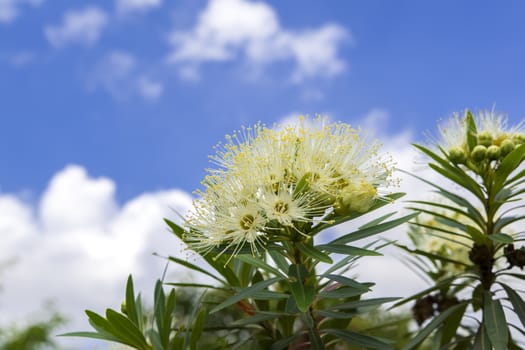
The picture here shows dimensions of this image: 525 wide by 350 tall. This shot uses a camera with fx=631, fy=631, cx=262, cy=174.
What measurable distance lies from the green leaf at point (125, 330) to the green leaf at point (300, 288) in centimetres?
56

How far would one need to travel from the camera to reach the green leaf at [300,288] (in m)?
1.73

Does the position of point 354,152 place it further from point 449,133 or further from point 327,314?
point 449,133

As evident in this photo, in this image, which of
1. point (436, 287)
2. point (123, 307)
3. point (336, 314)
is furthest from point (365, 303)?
point (123, 307)

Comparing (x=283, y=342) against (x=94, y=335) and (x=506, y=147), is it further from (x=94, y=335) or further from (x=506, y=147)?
(x=506, y=147)

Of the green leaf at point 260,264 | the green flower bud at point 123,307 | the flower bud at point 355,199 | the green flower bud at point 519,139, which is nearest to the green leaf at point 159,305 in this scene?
the green flower bud at point 123,307

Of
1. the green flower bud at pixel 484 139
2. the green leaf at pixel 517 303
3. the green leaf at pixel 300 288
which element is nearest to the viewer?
the green leaf at pixel 300 288

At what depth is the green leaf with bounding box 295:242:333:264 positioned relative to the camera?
1735mm

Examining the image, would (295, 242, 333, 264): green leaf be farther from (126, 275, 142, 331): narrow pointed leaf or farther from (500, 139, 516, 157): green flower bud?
(500, 139, 516, 157): green flower bud

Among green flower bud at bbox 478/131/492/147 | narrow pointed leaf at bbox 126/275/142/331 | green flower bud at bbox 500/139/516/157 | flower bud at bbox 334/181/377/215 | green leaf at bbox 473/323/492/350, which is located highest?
green flower bud at bbox 478/131/492/147

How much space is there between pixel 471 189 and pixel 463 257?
559 millimetres

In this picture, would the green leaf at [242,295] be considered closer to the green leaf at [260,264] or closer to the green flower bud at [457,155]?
the green leaf at [260,264]

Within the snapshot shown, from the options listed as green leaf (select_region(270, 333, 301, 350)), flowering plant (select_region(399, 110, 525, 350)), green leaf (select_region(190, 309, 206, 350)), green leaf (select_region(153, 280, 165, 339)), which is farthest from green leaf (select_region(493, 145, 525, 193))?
green leaf (select_region(153, 280, 165, 339))

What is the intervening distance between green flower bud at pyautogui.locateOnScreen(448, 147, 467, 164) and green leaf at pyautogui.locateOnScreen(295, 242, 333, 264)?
830mm

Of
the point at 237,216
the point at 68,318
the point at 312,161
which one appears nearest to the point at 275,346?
the point at 237,216
